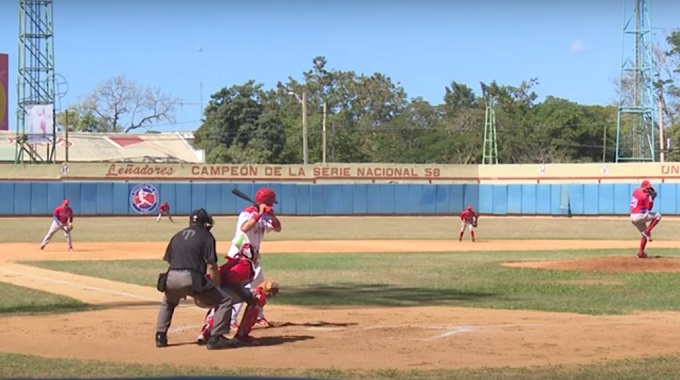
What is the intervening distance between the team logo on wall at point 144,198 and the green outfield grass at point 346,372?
51590 mm

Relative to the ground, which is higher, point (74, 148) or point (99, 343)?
point (74, 148)

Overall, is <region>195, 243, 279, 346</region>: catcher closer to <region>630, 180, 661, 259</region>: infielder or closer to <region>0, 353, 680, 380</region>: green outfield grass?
<region>0, 353, 680, 380</region>: green outfield grass

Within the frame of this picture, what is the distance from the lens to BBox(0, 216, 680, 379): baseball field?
397 inches

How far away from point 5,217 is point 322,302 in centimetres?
4502

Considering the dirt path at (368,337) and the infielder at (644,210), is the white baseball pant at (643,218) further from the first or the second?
the dirt path at (368,337)

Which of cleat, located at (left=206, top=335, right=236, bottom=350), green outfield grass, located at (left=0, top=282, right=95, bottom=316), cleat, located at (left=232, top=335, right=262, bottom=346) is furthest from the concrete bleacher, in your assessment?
cleat, located at (left=206, top=335, right=236, bottom=350)

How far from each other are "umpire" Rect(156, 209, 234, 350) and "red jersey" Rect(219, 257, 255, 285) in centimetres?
26

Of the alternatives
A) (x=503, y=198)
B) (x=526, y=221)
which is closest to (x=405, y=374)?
(x=526, y=221)

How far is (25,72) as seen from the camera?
71875 millimetres

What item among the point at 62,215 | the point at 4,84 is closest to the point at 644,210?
the point at 62,215

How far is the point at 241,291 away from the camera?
1166 centimetres

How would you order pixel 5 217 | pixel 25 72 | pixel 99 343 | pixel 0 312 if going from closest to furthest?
1. pixel 99 343
2. pixel 0 312
3. pixel 5 217
4. pixel 25 72

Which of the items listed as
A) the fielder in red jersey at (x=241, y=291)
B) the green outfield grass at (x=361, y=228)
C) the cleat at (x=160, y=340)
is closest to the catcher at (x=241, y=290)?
the fielder in red jersey at (x=241, y=291)

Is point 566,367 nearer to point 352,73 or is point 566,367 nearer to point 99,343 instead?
point 99,343
